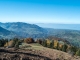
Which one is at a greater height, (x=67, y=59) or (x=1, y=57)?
(x=1, y=57)

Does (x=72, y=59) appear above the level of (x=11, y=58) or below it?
below

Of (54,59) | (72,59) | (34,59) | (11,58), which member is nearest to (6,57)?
(11,58)

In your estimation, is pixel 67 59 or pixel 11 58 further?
pixel 67 59

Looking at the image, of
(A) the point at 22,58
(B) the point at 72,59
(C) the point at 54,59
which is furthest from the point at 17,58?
(B) the point at 72,59

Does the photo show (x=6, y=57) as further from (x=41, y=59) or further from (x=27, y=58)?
(x=41, y=59)

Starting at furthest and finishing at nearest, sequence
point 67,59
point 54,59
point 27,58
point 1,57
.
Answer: point 67,59 < point 54,59 < point 27,58 < point 1,57

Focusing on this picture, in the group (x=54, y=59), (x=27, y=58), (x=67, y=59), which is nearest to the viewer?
(x=27, y=58)

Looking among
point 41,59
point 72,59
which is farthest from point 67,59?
point 41,59

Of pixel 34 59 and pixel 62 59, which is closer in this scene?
pixel 34 59

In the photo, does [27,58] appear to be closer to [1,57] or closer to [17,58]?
[17,58]
